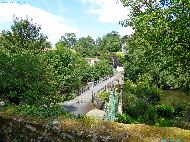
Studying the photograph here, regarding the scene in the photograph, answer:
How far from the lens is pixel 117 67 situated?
4619 inches

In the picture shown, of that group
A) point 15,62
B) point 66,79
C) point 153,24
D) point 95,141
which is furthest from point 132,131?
point 66,79

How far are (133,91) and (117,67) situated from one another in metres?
75.9

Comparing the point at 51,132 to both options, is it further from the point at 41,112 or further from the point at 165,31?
the point at 165,31

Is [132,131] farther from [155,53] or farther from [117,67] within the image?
[117,67]

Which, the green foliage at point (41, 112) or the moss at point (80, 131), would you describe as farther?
the green foliage at point (41, 112)

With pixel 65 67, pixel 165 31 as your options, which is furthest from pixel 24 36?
pixel 165 31

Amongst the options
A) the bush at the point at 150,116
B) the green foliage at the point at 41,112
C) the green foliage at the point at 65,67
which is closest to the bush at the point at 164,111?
the bush at the point at 150,116

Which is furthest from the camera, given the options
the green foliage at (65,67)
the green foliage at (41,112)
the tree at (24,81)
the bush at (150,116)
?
the green foliage at (65,67)

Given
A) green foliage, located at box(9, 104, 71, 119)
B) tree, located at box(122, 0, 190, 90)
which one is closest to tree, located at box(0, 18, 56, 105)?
green foliage, located at box(9, 104, 71, 119)

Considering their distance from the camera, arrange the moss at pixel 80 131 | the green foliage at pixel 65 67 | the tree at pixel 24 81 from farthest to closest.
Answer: the green foliage at pixel 65 67 → the tree at pixel 24 81 → the moss at pixel 80 131

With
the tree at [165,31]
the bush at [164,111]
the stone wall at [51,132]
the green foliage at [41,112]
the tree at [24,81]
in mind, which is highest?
the tree at [165,31]

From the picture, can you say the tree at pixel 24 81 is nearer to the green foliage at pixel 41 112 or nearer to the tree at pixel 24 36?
the green foliage at pixel 41 112

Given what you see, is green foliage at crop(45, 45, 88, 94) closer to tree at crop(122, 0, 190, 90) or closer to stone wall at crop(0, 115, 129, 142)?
tree at crop(122, 0, 190, 90)

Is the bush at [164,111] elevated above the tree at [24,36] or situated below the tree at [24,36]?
below
